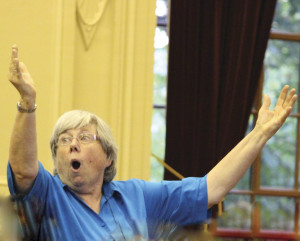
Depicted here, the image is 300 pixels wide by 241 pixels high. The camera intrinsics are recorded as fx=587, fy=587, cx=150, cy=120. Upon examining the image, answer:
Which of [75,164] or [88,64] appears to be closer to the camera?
[75,164]

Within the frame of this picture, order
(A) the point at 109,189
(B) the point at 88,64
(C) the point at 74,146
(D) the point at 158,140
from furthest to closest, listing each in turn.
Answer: (D) the point at 158,140, (B) the point at 88,64, (A) the point at 109,189, (C) the point at 74,146

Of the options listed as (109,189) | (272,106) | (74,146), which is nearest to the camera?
(74,146)

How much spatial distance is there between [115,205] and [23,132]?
23.4 inches

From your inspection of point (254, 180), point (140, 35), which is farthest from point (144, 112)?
point (254, 180)

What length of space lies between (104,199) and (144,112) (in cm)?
184

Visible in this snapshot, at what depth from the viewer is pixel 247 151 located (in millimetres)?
2176

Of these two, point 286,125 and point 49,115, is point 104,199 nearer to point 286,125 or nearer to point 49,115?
point 49,115

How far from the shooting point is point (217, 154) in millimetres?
4105

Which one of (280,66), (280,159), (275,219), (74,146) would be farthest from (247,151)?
(280,66)

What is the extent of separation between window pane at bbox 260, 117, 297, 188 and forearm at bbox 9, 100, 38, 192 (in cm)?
299

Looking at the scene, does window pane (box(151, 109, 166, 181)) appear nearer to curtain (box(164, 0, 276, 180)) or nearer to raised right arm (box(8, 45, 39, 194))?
curtain (box(164, 0, 276, 180))

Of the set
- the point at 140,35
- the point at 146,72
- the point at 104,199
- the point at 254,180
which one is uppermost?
the point at 140,35

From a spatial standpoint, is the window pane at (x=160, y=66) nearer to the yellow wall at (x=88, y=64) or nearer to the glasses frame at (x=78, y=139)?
the yellow wall at (x=88, y=64)

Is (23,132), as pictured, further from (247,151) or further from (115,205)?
(247,151)
